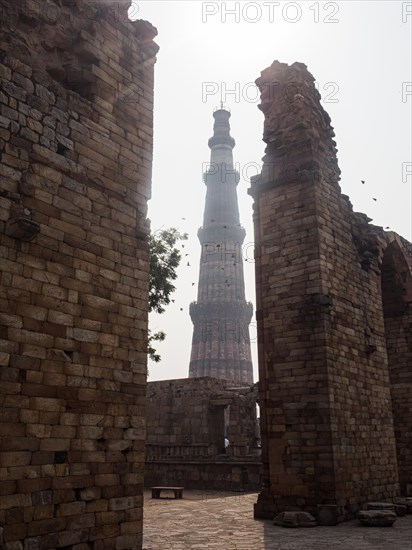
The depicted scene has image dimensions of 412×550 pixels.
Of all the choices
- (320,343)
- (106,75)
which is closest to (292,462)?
(320,343)

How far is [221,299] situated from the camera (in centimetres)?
4500

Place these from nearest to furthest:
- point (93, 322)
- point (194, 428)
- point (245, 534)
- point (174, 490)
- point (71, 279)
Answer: point (71, 279)
point (93, 322)
point (245, 534)
point (174, 490)
point (194, 428)

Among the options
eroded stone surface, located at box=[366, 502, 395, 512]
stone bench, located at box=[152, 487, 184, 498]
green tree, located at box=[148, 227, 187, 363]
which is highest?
green tree, located at box=[148, 227, 187, 363]

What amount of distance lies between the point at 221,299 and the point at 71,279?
39396 millimetres

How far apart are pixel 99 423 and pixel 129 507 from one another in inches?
40.5

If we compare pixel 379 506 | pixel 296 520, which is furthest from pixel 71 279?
pixel 379 506

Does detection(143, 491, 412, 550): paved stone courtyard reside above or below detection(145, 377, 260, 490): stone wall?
below

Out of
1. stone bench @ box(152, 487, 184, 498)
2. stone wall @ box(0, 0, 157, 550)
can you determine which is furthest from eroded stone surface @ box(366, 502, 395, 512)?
stone bench @ box(152, 487, 184, 498)

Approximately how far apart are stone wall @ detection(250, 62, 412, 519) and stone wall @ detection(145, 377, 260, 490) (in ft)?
26.5

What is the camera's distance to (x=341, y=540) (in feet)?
25.3

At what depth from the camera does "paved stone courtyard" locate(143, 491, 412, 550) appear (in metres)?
7.26

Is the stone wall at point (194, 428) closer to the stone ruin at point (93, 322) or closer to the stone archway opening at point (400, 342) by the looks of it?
the stone archway opening at point (400, 342)

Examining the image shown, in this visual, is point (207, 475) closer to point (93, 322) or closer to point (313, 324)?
point (313, 324)

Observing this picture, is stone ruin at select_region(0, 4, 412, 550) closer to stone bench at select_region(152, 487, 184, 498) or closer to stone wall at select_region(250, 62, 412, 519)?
stone wall at select_region(250, 62, 412, 519)
